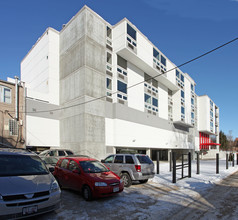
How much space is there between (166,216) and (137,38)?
80.6 feet

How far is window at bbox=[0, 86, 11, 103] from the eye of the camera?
17.8 m

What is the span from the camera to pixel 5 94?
18141 mm

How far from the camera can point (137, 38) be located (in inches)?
1043

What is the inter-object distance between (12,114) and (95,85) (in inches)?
333

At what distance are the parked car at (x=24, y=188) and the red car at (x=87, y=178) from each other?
174 cm

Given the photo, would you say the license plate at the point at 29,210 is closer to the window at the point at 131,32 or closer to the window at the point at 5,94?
the window at the point at 5,94

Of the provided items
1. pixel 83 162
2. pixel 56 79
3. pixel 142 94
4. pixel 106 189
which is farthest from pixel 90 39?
pixel 106 189

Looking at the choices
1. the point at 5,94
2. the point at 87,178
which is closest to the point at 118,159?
the point at 87,178

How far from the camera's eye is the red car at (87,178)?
6.75 m

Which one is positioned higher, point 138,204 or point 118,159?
point 118,159

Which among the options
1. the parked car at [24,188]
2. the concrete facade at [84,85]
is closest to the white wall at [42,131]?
the concrete facade at [84,85]

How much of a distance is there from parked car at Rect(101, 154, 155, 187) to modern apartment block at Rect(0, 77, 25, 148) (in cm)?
1174

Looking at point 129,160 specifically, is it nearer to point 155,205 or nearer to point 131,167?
point 131,167

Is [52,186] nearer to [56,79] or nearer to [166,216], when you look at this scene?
[166,216]
